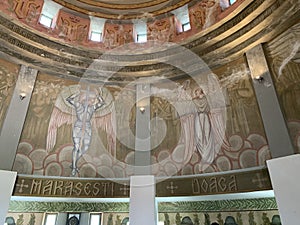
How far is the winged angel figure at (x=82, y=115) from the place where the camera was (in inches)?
343

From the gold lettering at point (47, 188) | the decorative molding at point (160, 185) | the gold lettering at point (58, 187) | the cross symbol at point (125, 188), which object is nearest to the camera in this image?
the decorative molding at point (160, 185)

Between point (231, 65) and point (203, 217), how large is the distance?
18.1 ft

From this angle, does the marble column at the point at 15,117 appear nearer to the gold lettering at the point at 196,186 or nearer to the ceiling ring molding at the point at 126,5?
the ceiling ring molding at the point at 126,5

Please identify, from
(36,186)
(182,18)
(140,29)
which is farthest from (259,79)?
(36,186)

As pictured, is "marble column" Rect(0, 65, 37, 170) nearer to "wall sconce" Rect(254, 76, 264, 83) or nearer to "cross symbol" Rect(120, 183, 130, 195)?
"cross symbol" Rect(120, 183, 130, 195)

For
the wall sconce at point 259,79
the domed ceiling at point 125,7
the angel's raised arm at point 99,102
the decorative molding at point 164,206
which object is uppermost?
the domed ceiling at point 125,7

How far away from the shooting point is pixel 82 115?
30.6ft

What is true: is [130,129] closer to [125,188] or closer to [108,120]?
[108,120]

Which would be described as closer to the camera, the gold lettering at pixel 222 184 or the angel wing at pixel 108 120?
the gold lettering at pixel 222 184

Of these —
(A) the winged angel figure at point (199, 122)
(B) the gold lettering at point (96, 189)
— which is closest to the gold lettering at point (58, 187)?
(B) the gold lettering at point (96, 189)

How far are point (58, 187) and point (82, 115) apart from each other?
2.89 m

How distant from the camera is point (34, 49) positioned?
30.2 ft

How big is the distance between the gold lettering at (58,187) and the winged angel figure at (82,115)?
2.12 ft

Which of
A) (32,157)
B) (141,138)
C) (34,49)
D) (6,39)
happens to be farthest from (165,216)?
(6,39)
